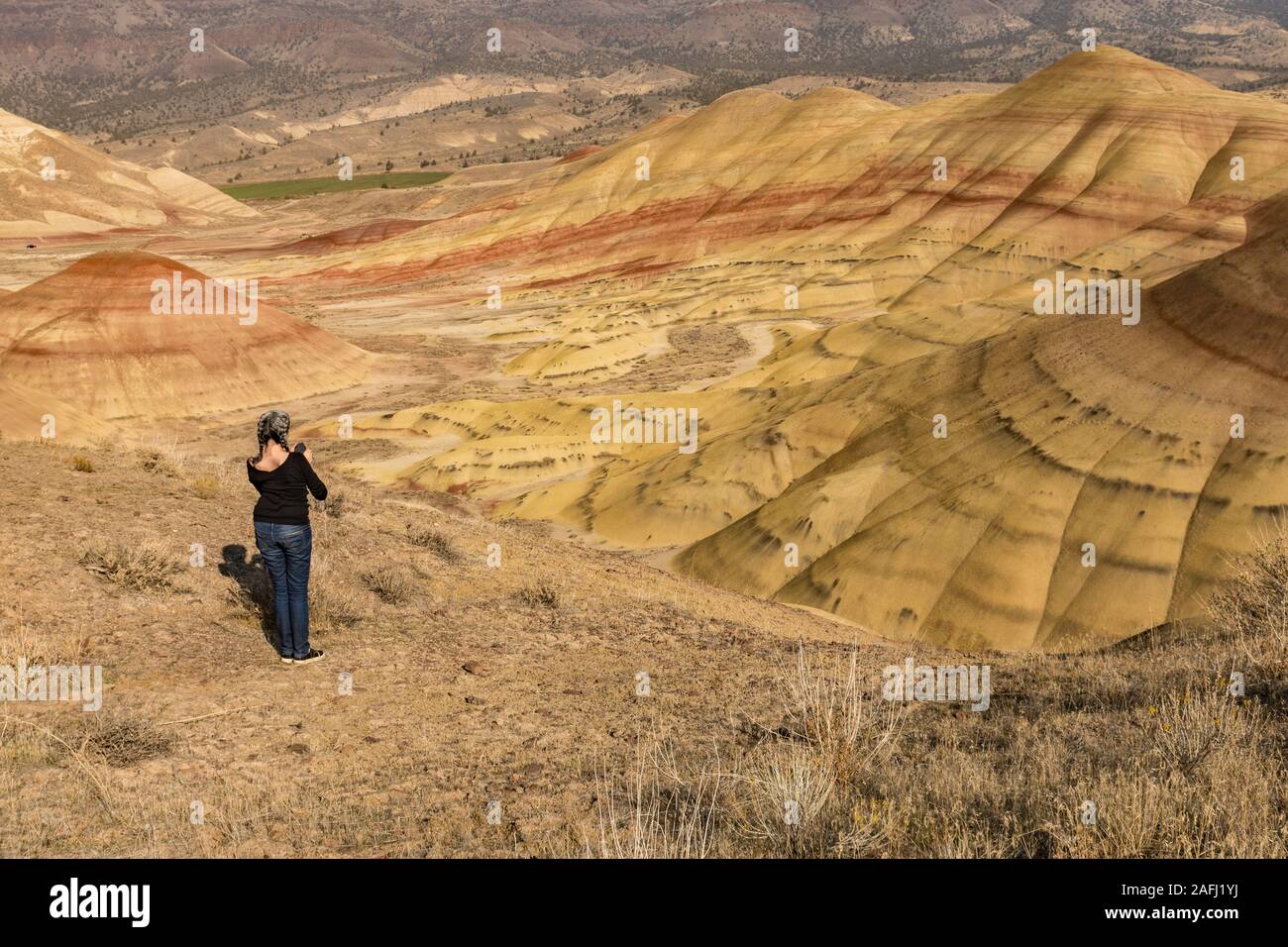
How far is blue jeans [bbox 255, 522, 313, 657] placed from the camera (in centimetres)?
796

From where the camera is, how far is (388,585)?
→ 34.3 ft

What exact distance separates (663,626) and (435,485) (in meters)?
23.4

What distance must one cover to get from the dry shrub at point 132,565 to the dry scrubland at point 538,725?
29 millimetres

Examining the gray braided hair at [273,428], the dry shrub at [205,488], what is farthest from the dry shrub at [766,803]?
the dry shrub at [205,488]

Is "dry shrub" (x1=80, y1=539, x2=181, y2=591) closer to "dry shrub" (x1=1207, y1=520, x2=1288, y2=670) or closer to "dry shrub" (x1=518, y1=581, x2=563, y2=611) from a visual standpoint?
"dry shrub" (x1=518, y1=581, x2=563, y2=611)

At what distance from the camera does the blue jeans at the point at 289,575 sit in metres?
7.96

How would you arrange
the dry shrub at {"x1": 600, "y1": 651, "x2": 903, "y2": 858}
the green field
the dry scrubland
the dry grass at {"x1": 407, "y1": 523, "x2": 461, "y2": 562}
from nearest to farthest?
1. the dry shrub at {"x1": 600, "y1": 651, "x2": 903, "y2": 858}
2. the dry scrubland
3. the dry grass at {"x1": 407, "y1": 523, "x2": 461, "y2": 562}
4. the green field

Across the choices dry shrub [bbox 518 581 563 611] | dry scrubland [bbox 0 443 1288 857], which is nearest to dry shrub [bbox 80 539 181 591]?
dry scrubland [bbox 0 443 1288 857]

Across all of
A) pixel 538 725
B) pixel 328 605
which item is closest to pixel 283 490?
pixel 328 605

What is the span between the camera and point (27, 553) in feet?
30.6

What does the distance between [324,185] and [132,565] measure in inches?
6141

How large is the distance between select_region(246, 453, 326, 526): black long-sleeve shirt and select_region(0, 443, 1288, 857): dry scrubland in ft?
4.39

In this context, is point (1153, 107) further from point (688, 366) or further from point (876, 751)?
point (876, 751)
